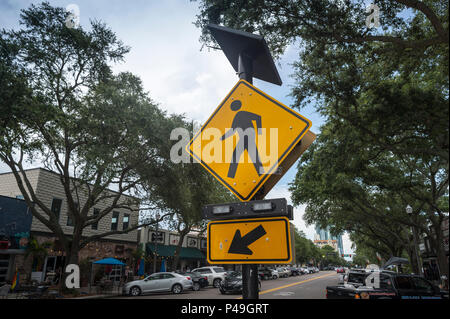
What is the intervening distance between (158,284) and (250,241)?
2161 centimetres

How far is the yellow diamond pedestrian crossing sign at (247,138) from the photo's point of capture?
2268 mm

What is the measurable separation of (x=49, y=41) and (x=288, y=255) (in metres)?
15.8

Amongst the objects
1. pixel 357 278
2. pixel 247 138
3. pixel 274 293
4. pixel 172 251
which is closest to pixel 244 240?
pixel 247 138

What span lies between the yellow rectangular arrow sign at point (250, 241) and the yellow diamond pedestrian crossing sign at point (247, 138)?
26 centimetres

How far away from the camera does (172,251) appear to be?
3822 centimetres

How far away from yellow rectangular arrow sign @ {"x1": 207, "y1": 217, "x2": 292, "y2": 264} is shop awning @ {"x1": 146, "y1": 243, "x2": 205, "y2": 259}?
35122 millimetres

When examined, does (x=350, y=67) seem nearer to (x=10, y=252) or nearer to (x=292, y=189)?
(x=292, y=189)

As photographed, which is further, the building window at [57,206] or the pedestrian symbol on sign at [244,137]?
the building window at [57,206]

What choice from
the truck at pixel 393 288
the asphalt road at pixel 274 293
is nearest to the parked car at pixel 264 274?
the asphalt road at pixel 274 293

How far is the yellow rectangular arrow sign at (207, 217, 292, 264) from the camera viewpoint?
198 cm

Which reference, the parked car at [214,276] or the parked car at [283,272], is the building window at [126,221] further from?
the parked car at [283,272]

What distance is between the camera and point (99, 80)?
16219 mm

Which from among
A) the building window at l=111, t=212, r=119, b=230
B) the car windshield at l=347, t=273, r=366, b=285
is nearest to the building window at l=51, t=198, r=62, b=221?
the building window at l=111, t=212, r=119, b=230
